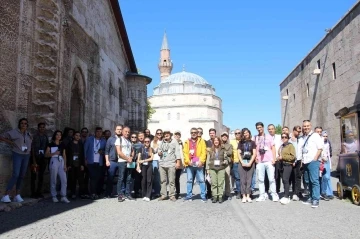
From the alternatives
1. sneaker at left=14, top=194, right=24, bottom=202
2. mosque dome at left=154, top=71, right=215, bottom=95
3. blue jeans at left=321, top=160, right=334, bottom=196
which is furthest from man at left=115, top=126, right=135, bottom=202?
mosque dome at left=154, top=71, right=215, bottom=95

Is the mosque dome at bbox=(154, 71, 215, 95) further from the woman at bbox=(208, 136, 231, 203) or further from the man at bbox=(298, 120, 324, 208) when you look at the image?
the man at bbox=(298, 120, 324, 208)

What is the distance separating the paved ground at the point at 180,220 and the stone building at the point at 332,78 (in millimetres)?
Result: 3263

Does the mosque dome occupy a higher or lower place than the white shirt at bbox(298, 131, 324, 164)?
higher

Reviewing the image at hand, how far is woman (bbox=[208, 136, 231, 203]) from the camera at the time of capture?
9102mm

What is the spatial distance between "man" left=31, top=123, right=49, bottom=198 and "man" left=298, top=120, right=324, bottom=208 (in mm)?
5946

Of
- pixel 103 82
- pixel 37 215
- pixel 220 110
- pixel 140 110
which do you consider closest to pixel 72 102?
pixel 103 82

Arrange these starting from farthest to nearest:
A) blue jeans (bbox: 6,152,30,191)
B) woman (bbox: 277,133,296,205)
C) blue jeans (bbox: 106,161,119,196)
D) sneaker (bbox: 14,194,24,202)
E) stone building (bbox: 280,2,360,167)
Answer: stone building (bbox: 280,2,360,167), blue jeans (bbox: 106,161,119,196), woman (bbox: 277,133,296,205), sneaker (bbox: 14,194,24,202), blue jeans (bbox: 6,152,30,191)

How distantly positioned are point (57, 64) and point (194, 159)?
4.31 m

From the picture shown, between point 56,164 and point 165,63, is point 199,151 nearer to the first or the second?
point 56,164

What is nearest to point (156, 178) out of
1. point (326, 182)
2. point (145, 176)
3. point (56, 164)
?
point (145, 176)

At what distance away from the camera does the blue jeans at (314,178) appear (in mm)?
8328

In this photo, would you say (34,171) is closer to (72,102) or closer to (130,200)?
(130,200)

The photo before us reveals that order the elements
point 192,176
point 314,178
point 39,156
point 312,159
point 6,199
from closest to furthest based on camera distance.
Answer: point 6,199
point 314,178
point 312,159
point 39,156
point 192,176

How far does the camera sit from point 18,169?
7926 mm
